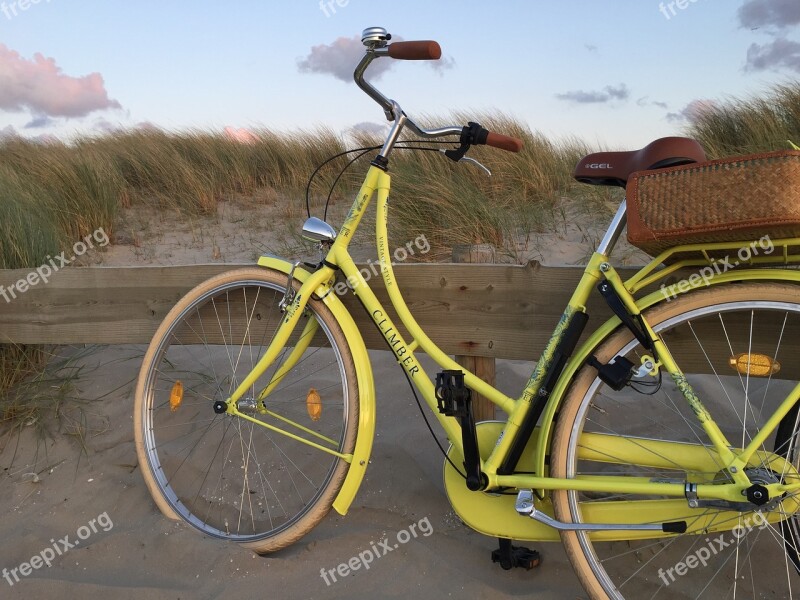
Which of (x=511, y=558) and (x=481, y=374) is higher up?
(x=481, y=374)

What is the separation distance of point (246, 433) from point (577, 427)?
1.78m

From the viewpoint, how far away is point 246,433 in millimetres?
3416

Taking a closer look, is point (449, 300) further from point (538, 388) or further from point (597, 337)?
point (597, 337)

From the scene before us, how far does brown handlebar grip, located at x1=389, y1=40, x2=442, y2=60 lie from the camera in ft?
7.51

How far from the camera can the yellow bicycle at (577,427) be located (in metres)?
2.11

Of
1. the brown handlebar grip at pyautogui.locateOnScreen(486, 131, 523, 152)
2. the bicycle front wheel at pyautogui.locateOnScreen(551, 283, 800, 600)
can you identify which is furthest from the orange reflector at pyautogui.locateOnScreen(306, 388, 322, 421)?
the brown handlebar grip at pyautogui.locateOnScreen(486, 131, 523, 152)

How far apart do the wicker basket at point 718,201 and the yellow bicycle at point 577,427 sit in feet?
0.32

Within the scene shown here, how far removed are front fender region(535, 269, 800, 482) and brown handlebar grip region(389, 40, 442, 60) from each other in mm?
1026

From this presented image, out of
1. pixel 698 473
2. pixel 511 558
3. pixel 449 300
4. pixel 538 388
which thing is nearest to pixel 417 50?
pixel 449 300

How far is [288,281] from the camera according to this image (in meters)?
2.78

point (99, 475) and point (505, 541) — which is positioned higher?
point (505, 541)

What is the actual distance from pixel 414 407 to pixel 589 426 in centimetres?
86

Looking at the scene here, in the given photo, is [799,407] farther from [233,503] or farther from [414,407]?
[233,503]

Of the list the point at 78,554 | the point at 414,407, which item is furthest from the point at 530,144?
the point at 78,554
